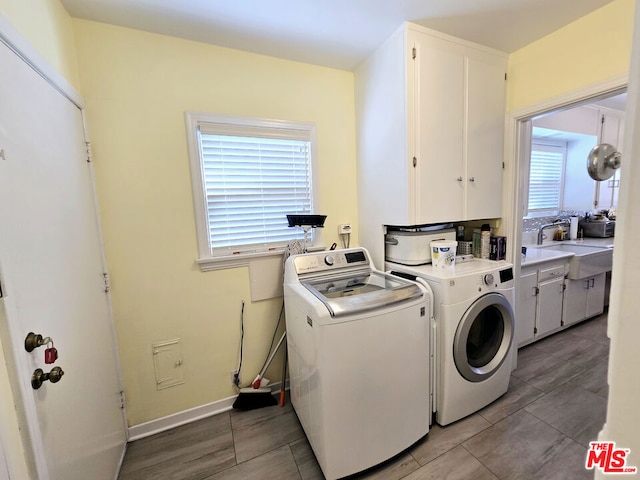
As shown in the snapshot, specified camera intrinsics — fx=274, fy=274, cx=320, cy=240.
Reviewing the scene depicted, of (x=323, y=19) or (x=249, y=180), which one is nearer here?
(x=323, y=19)

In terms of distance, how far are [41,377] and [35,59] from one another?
1.19m

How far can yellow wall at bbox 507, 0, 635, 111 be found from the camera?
1484 mm

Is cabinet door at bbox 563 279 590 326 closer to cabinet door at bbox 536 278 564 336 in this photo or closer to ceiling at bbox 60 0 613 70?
cabinet door at bbox 536 278 564 336

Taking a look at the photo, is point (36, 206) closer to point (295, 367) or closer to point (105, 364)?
point (105, 364)

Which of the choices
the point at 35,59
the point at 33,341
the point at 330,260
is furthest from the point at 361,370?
the point at 35,59

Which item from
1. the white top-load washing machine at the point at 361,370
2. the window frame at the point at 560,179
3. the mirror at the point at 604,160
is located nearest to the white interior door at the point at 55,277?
the white top-load washing machine at the point at 361,370

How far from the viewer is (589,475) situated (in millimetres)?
1383

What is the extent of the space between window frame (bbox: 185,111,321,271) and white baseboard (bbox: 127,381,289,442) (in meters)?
0.97

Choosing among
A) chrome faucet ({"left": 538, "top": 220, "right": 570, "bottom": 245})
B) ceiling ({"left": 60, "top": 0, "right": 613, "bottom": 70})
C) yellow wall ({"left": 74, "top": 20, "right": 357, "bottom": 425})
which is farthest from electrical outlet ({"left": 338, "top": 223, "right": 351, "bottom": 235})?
chrome faucet ({"left": 538, "top": 220, "right": 570, "bottom": 245})

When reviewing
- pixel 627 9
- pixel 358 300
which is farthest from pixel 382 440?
pixel 627 9

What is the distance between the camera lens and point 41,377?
892mm

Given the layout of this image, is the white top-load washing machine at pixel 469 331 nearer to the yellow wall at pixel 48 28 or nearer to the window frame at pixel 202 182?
the window frame at pixel 202 182

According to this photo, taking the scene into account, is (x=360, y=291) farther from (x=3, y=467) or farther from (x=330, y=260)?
(x=3, y=467)

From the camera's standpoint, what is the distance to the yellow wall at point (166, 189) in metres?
1.58
